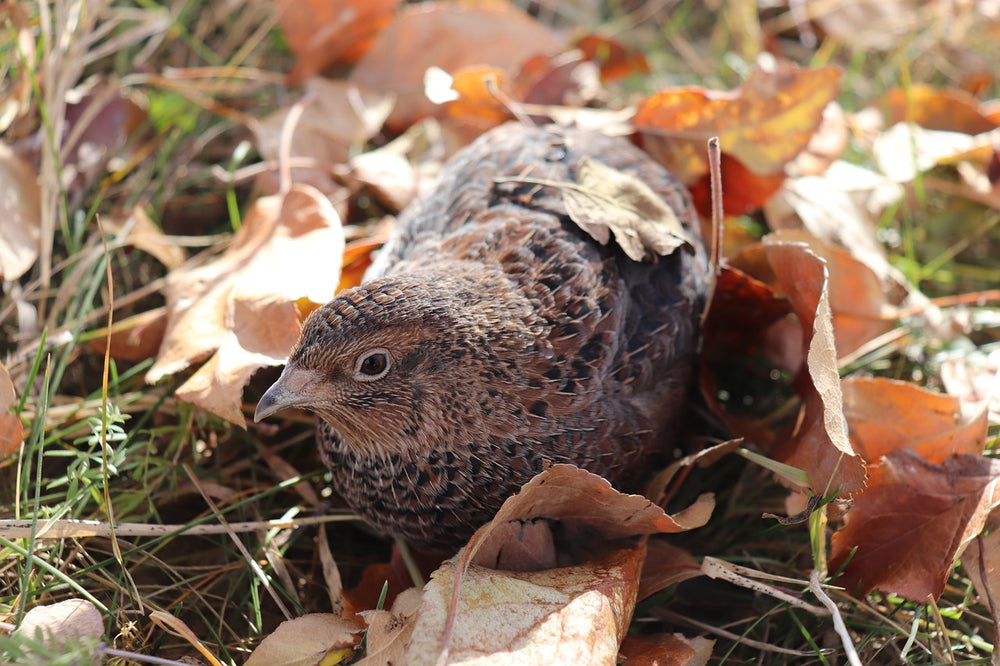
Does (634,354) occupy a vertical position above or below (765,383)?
above

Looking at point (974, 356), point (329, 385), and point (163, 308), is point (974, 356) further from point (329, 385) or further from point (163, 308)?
point (163, 308)

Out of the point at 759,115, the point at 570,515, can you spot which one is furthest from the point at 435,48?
the point at 570,515

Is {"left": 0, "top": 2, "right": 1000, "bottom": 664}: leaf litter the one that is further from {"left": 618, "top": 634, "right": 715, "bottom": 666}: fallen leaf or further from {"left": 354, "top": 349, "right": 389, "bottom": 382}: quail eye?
{"left": 354, "top": 349, "right": 389, "bottom": 382}: quail eye

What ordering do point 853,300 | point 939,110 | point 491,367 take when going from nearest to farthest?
1. point 491,367
2. point 853,300
3. point 939,110

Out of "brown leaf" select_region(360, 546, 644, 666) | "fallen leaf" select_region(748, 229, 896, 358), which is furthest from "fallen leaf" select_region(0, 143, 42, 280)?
"fallen leaf" select_region(748, 229, 896, 358)

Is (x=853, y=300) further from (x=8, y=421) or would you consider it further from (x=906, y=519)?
(x=8, y=421)

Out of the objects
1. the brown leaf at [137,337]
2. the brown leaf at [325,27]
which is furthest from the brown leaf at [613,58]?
the brown leaf at [137,337]

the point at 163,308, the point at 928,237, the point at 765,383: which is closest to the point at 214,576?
the point at 163,308
